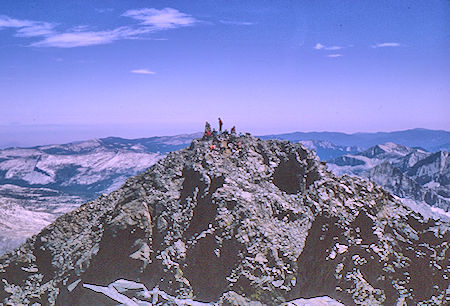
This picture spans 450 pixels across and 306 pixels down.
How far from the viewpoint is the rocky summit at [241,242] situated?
28.0m

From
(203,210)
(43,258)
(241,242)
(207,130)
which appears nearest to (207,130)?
(207,130)

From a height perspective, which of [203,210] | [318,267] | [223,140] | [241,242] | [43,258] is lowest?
[43,258]

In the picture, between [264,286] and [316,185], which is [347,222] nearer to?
[316,185]

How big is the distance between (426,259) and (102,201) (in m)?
32.9

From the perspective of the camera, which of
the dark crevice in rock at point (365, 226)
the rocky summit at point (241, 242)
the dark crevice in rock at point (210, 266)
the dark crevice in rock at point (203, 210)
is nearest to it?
the dark crevice in rock at point (210, 266)

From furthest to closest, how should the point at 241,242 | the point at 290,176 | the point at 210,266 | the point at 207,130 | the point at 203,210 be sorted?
the point at 207,130 < the point at 290,176 < the point at 203,210 < the point at 210,266 < the point at 241,242

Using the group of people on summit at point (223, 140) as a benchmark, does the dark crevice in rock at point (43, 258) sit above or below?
below

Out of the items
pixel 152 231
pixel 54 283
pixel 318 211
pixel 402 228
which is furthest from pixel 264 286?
pixel 54 283

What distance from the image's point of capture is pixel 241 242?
28.1m

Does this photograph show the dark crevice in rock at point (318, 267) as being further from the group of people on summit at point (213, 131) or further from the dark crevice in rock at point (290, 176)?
the group of people on summit at point (213, 131)

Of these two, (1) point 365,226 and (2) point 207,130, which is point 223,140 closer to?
(2) point 207,130

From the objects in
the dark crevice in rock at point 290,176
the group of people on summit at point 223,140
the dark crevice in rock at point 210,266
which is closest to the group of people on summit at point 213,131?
the group of people on summit at point 223,140

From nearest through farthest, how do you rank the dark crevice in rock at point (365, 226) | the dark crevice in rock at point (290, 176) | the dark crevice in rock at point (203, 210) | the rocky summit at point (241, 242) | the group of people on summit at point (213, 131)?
the rocky summit at point (241, 242) < the dark crevice in rock at point (203, 210) < the dark crevice in rock at point (365, 226) < the dark crevice in rock at point (290, 176) < the group of people on summit at point (213, 131)

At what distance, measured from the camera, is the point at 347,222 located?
31.3m
